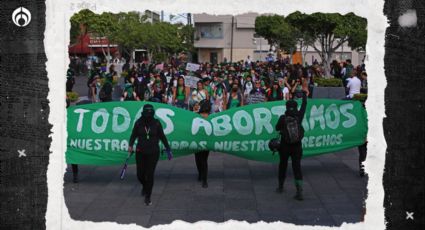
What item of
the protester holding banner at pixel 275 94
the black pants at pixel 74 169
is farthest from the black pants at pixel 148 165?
the protester holding banner at pixel 275 94

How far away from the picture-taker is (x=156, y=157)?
8.92 meters

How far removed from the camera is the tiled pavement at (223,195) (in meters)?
8.25

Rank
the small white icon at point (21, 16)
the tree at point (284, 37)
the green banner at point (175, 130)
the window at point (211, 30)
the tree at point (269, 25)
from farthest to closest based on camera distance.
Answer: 1. the window at point (211, 30)
2. the tree at point (269, 25)
3. the tree at point (284, 37)
4. the green banner at point (175, 130)
5. the small white icon at point (21, 16)

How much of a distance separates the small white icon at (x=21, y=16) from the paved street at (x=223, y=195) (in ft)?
10.2

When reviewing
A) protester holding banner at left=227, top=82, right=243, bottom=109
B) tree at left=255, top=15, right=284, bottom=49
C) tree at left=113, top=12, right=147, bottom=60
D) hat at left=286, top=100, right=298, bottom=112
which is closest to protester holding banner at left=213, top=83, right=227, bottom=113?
protester holding banner at left=227, top=82, right=243, bottom=109

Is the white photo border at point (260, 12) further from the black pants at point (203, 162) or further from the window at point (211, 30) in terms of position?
the window at point (211, 30)

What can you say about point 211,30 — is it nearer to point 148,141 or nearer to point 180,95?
point 180,95

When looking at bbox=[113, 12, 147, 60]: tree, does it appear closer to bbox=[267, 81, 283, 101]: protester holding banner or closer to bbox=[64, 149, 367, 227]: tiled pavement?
bbox=[267, 81, 283, 101]: protester holding banner

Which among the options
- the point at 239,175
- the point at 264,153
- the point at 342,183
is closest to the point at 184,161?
the point at 239,175

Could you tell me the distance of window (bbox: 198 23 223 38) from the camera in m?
59.1

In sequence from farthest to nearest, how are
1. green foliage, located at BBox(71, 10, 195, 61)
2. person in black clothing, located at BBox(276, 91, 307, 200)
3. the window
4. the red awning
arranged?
1. the window
2. the red awning
3. green foliage, located at BBox(71, 10, 195, 61)
4. person in black clothing, located at BBox(276, 91, 307, 200)

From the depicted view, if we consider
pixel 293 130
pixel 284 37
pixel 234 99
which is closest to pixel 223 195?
pixel 293 130

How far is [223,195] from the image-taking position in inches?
374

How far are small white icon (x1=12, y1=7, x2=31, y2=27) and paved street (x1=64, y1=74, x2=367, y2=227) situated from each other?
3.11 meters
